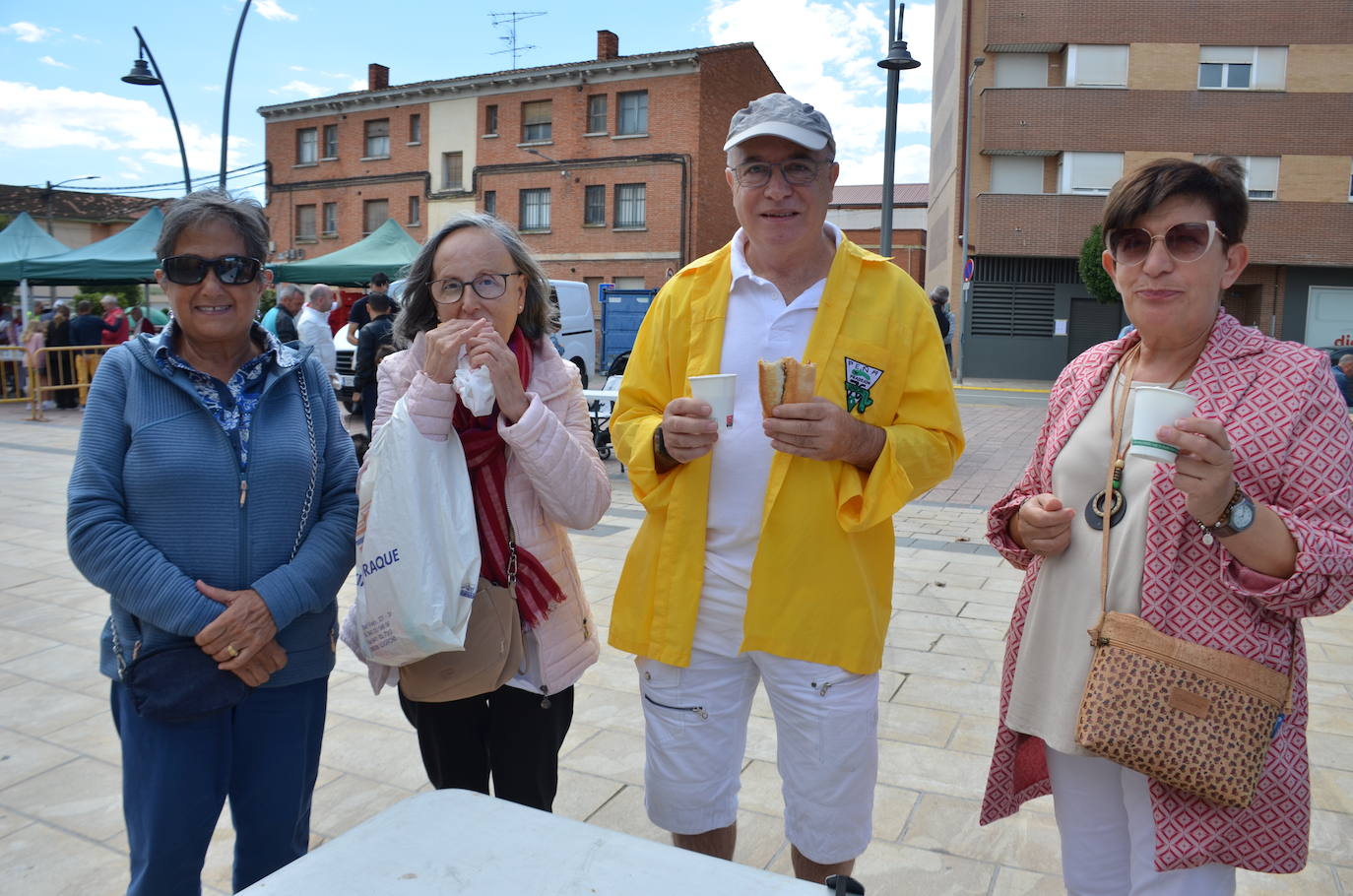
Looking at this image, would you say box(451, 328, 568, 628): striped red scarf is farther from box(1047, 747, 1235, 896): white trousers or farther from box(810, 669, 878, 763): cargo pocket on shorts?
box(1047, 747, 1235, 896): white trousers

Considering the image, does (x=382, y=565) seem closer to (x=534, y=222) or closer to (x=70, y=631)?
(x=70, y=631)

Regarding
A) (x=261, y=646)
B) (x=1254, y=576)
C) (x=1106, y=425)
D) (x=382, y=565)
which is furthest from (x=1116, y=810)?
(x=261, y=646)

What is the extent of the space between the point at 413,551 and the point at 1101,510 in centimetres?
141

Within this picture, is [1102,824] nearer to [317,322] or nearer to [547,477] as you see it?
[547,477]

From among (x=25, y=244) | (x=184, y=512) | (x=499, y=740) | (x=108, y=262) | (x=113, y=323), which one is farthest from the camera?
(x=113, y=323)

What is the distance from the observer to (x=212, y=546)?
2.01 meters

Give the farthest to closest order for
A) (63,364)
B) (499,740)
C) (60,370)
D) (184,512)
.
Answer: (63,364)
(60,370)
(499,740)
(184,512)

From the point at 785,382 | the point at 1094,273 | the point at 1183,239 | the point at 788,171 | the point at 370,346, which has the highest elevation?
the point at 1094,273

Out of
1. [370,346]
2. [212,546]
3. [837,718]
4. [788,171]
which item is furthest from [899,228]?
[212,546]

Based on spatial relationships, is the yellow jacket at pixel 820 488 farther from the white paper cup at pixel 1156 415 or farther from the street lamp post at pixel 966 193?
the street lamp post at pixel 966 193

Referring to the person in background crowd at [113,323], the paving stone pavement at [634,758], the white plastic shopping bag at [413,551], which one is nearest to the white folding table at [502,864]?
the paving stone pavement at [634,758]

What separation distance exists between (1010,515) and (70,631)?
4.82 meters

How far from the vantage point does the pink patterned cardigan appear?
1.65m

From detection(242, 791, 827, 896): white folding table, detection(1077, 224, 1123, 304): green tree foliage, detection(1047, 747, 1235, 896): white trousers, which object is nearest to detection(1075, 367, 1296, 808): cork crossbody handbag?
detection(1047, 747, 1235, 896): white trousers
